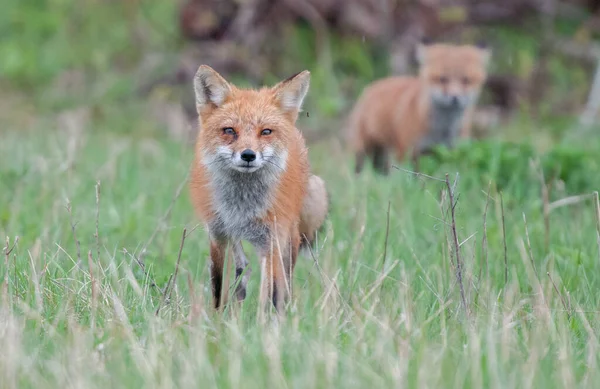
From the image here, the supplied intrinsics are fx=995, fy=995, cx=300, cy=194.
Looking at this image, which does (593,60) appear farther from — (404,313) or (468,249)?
(404,313)

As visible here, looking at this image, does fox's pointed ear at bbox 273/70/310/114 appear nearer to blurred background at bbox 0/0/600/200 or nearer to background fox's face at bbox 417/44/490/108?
background fox's face at bbox 417/44/490/108

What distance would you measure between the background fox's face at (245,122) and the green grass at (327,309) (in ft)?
2.02

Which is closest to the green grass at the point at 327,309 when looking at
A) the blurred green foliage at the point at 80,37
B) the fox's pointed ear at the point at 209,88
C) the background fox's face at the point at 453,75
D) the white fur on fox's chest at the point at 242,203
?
the white fur on fox's chest at the point at 242,203

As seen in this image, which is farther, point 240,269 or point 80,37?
point 80,37

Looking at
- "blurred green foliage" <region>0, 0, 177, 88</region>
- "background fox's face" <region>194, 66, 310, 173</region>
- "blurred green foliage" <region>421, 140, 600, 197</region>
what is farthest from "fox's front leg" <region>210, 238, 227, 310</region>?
"blurred green foliage" <region>0, 0, 177, 88</region>

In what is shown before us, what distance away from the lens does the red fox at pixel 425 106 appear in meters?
10.6

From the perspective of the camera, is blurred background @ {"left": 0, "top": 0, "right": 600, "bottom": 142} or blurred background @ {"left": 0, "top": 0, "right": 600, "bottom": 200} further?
blurred background @ {"left": 0, "top": 0, "right": 600, "bottom": 142}

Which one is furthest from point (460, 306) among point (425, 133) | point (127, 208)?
point (425, 133)

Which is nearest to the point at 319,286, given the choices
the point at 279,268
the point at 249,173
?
the point at 279,268

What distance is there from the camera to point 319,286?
209 inches

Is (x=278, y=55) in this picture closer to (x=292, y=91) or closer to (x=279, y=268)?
(x=292, y=91)

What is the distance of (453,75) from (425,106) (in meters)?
0.45

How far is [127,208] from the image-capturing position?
751cm

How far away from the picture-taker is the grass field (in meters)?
3.87
